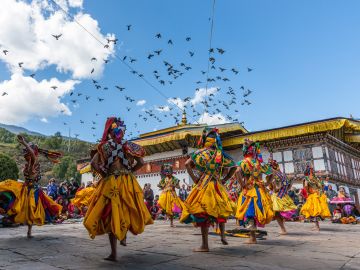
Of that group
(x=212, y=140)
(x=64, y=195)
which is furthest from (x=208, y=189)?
(x=64, y=195)

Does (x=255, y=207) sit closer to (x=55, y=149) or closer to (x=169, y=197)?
(x=169, y=197)

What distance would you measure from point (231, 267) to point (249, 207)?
7.52 ft

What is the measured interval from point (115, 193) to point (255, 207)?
281 centimetres

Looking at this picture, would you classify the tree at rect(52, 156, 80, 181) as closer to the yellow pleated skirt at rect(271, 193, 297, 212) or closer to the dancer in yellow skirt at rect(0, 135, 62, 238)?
the dancer in yellow skirt at rect(0, 135, 62, 238)

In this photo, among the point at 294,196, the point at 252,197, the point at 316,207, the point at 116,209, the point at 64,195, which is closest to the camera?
the point at 116,209

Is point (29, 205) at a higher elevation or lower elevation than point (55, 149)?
lower

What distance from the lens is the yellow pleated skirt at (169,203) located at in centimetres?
1091

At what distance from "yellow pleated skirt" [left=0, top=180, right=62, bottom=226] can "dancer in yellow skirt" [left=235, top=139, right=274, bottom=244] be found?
4.44m

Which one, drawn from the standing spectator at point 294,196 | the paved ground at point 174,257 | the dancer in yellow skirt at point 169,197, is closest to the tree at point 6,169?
the dancer in yellow skirt at point 169,197

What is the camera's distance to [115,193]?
4.13 m

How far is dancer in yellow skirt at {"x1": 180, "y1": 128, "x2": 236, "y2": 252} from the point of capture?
15.6 ft

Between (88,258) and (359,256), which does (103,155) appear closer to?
(88,258)

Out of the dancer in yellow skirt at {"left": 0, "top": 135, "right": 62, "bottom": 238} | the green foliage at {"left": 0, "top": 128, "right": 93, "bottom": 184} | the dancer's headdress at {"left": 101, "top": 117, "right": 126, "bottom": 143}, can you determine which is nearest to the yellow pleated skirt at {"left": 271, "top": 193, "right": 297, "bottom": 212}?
the dancer's headdress at {"left": 101, "top": 117, "right": 126, "bottom": 143}

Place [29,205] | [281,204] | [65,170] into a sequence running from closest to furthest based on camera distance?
[29,205] → [281,204] → [65,170]
